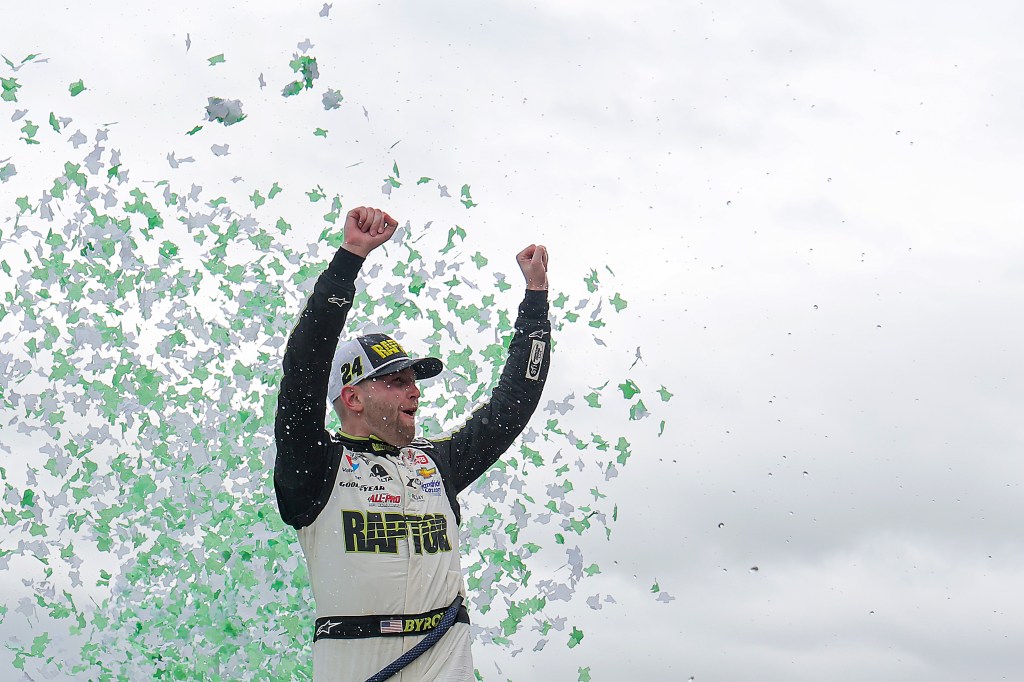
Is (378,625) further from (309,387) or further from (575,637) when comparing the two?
(575,637)

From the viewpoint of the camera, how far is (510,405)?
6004 millimetres

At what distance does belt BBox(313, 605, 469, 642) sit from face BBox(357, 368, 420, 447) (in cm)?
86

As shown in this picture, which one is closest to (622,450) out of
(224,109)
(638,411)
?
(638,411)

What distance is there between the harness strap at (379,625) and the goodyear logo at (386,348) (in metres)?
1.29

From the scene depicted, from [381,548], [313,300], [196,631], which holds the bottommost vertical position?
[196,631]

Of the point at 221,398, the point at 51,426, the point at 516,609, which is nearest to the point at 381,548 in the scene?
the point at 516,609

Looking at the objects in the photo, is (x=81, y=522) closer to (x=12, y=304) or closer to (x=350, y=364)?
(x=12, y=304)

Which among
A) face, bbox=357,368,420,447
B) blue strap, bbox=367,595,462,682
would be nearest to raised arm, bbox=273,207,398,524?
face, bbox=357,368,420,447

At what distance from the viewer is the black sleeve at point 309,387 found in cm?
484

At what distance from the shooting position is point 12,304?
924 cm

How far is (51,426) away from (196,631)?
2.07 m

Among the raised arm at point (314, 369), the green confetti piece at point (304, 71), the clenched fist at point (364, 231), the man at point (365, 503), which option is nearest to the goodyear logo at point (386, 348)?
the man at point (365, 503)

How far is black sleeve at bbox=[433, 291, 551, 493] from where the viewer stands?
582 cm

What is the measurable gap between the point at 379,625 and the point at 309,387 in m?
1.11
